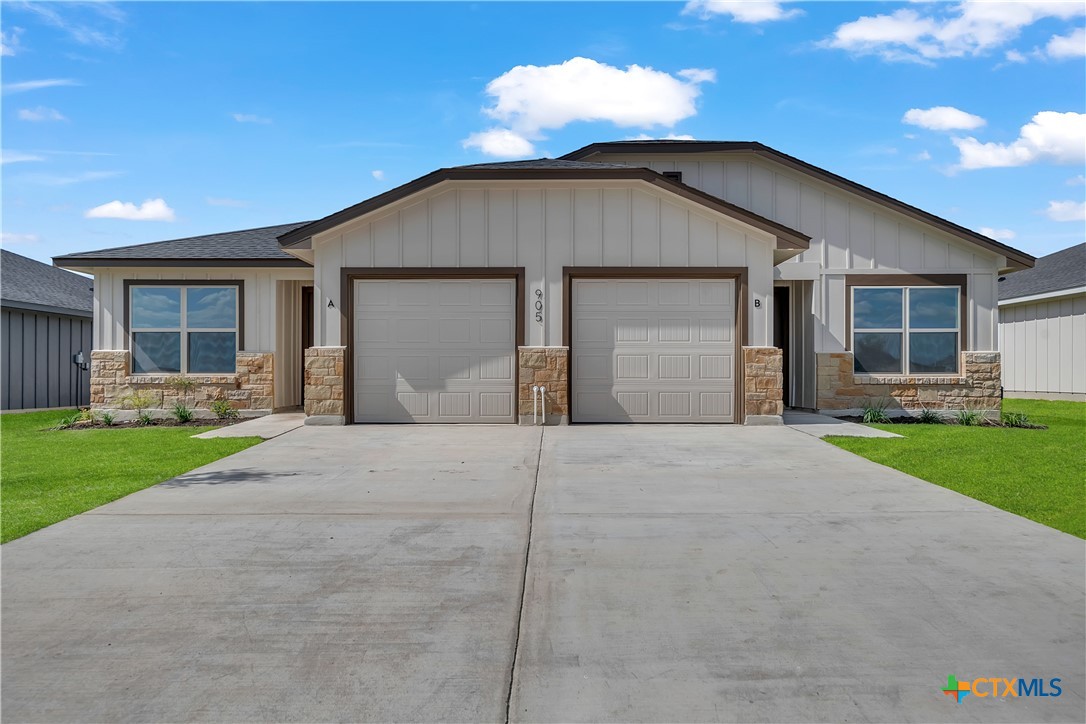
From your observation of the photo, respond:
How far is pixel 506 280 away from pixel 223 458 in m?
5.59

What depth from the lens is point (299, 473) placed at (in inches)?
320

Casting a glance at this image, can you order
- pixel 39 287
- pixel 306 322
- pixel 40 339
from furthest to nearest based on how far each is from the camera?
pixel 39 287, pixel 40 339, pixel 306 322

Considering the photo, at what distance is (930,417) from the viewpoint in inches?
557

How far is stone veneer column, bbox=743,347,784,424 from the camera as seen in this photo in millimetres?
12391

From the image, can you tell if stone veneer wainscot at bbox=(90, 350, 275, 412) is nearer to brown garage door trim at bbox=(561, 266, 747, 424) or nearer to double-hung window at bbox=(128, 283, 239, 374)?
double-hung window at bbox=(128, 283, 239, 374)

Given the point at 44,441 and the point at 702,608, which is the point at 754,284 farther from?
the point at 44,441

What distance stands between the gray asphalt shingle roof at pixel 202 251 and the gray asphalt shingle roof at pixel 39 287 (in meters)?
4.52

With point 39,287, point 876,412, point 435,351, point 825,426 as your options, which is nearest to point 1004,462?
point 825,426

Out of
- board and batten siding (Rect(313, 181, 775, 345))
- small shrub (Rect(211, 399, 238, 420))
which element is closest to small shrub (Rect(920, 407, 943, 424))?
board and batten siding (Rect(313, 181, 775, 345))

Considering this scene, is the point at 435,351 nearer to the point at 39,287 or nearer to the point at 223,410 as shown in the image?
the point at 223,410

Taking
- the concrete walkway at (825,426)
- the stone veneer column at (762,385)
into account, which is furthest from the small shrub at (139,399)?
the concrete walkway at (825,426)

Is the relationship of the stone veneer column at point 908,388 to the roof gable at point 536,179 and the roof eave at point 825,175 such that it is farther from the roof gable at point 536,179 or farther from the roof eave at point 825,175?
the roof gable at point 536,179

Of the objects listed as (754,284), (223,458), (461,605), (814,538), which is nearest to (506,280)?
(754,284)

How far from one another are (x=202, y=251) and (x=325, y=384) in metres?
4.76
